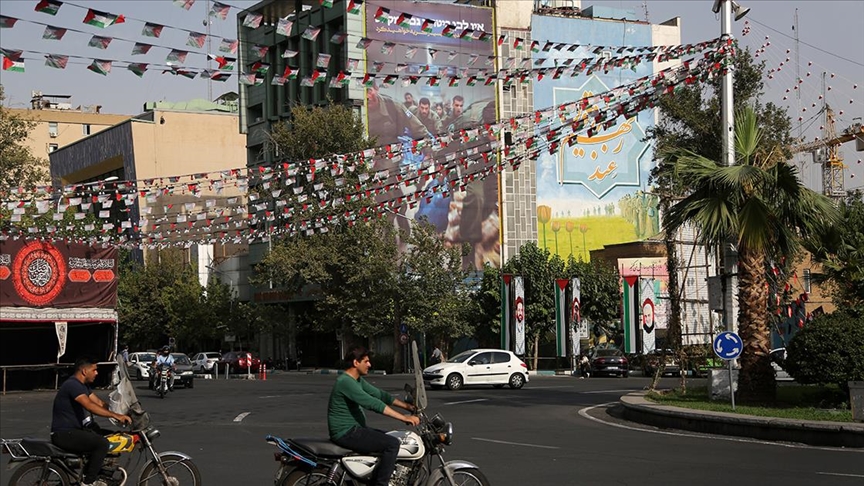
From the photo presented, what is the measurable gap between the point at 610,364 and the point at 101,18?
3869cm

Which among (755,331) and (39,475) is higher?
(755,331)

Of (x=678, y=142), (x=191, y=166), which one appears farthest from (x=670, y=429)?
(x=191, y=166)

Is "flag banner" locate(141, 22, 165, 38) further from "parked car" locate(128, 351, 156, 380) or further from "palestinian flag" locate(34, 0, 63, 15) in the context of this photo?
"parked car" locate(128, 351, 156, 380)

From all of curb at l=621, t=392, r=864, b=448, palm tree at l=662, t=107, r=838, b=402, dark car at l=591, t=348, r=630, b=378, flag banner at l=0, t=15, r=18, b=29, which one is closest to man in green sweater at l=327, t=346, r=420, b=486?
flag banner at l=0, t=15, r=18, b=29

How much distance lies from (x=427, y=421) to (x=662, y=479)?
4165 mm

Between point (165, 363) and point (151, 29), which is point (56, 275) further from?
point (151, 29)

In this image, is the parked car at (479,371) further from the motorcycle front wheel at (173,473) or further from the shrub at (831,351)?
the motorcycle front wheel at (173,473)

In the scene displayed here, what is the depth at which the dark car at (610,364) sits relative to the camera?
49719 millimetres

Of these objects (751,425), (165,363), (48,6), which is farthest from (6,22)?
(165,363)

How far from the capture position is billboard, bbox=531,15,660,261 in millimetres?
71188

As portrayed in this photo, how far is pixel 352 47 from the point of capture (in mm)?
61906

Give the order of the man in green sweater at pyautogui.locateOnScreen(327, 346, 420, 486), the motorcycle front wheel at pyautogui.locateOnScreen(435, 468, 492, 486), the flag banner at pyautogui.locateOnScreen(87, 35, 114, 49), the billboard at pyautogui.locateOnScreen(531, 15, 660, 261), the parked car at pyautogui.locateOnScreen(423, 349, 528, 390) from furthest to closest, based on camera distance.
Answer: the billboard at pyautogui.locateOnScreen(531, 15, 660, 261) < the parked car at pyautogui.locateOnScreen(423, 349, 528, 390) < the flag banner at pyautogui.locateOnScreen(87, 35, 114, 49) < the motorcycle front wheel at pyautogui.locateOnScreen(435, 468, 492, 486) < the man in green sweater at pyautogui.locateOnScreen(327, 346, 420, 486)

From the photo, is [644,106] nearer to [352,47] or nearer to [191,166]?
[352,47]

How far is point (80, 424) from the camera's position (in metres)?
10.9
